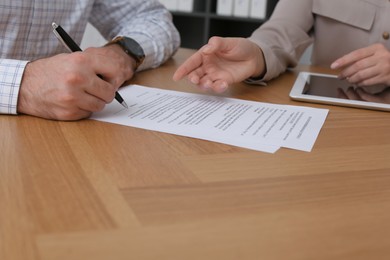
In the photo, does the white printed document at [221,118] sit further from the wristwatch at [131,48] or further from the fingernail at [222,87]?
the wristwatch at [131,48]

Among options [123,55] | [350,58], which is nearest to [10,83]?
[123,55]

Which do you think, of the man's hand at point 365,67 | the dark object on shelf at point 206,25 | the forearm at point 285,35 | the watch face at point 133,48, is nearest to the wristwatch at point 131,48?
the watch face at point 133,48

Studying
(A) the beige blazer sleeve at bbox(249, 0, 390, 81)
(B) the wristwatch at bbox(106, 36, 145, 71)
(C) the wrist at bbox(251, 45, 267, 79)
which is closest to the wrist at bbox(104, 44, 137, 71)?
(B) the wristwatch at bbox(106, 36, 145, 71)

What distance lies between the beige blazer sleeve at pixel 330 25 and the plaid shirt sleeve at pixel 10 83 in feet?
2.19

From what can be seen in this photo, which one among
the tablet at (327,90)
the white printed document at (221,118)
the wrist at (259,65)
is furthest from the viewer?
the wrist at (259,65)

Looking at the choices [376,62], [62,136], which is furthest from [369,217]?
[376,62]

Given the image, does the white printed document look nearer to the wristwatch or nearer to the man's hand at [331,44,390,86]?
the wristwatch

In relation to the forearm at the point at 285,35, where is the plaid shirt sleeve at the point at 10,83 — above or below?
above

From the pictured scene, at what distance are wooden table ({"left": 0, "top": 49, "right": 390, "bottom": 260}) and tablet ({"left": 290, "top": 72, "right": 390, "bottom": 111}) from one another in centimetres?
18

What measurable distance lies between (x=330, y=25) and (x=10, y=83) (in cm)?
95

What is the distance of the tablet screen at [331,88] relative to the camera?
2.99 ft

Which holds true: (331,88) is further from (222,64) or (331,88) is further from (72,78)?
(72,78)

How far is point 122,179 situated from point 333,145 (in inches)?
11.6

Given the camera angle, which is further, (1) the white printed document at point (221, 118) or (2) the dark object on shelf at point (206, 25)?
(2) the dark object on shelf at point (206, 25)
